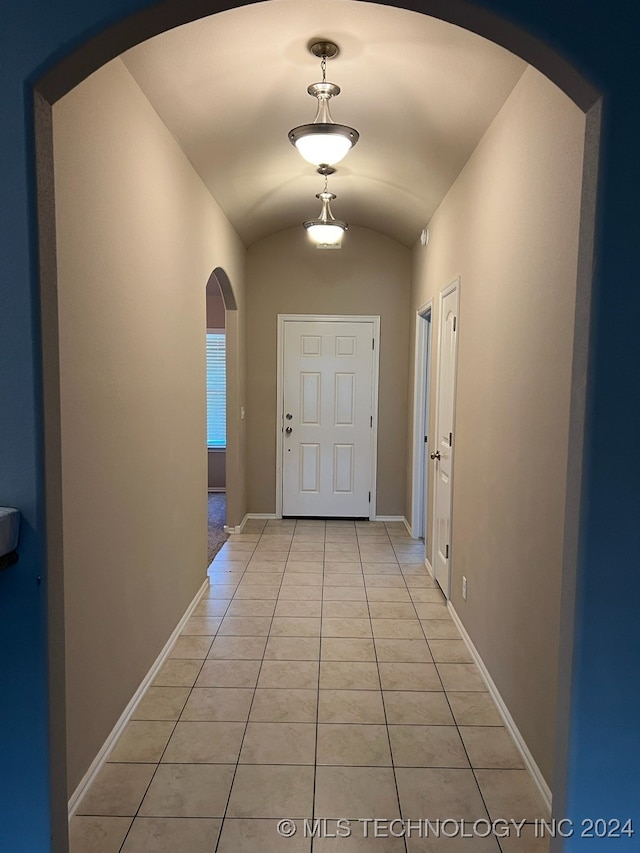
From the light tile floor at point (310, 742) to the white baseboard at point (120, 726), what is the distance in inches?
1.3

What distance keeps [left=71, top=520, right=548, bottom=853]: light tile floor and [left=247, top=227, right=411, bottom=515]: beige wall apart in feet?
7.42

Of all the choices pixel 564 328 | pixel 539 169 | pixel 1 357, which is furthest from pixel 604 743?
pixel 539 169

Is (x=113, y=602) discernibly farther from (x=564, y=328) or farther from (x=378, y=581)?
(x=378, y=581)

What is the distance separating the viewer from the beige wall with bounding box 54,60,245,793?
191cm

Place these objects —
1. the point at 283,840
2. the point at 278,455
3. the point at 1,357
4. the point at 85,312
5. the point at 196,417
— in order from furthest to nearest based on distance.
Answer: the point at 278,455
the point at 196,417
the point at 85,312
the point at 283,840
the point at 1,357

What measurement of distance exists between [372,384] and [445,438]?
2.05 metres

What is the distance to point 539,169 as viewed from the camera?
219 centimetres

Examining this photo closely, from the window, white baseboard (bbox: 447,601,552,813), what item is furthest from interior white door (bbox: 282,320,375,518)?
white baseboard (bbox: 447,601,552,813)

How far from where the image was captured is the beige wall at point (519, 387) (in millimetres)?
1946

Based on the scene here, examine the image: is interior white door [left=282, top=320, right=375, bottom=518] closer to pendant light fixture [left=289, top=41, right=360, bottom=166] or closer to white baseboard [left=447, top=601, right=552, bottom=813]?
white baseboard [left=447, top=601, right=552, bottom=813]

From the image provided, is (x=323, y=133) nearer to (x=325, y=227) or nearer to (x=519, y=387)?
(x=519, y=387)

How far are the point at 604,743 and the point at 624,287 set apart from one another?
1.00m

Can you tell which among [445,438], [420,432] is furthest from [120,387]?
[420,432]

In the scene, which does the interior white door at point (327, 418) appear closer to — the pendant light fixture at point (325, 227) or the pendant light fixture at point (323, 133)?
the pendant light fixture at point (325, 227)
